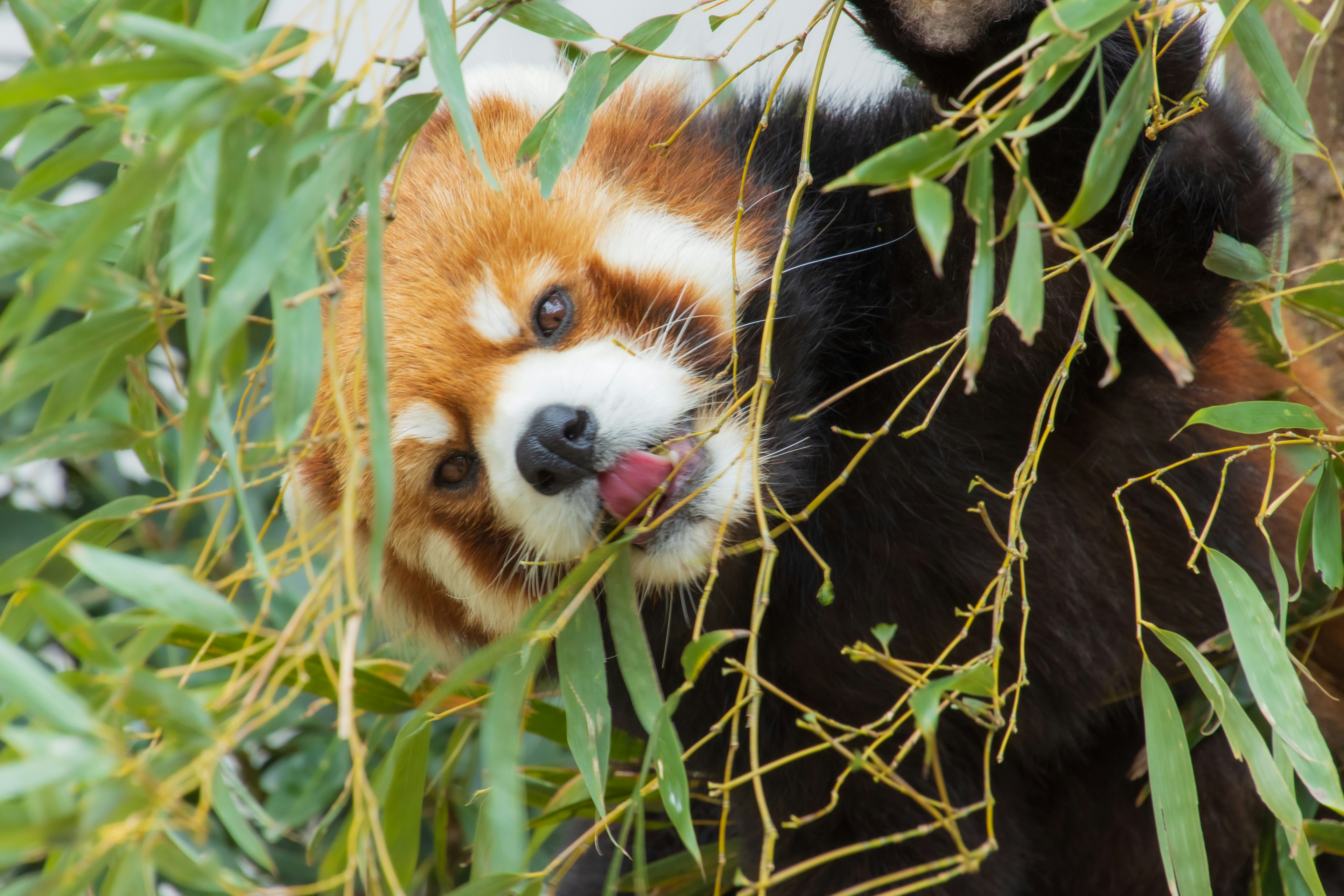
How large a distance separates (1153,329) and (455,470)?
1.24 m

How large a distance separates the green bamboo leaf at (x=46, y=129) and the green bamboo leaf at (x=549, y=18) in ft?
1.79

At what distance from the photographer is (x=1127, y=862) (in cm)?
224

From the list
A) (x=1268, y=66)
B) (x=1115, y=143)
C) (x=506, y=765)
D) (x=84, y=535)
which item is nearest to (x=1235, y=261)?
(x=1268, y=66)

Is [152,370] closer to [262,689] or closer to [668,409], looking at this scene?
[262,689]

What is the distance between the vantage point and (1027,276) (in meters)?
1.05

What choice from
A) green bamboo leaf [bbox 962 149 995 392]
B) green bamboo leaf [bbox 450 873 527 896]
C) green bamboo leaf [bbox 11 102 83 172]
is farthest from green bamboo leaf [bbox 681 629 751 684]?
green bamboo leaf [bbox 11 102 83 172]

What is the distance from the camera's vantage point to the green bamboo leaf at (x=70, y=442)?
3.83 ft

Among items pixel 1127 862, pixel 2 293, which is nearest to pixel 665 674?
pixel 1127 862

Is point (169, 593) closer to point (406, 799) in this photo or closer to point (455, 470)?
point (406, 799)

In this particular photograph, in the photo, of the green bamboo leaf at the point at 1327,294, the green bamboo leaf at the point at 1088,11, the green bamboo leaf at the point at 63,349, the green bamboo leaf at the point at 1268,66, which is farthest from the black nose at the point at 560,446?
the green bamboo leaf at the point at 1327,294

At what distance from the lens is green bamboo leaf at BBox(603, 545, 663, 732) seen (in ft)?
4.60

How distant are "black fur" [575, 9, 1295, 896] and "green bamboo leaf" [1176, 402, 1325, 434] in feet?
1.01

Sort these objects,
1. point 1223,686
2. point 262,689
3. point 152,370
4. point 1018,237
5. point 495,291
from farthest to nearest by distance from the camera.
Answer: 1. point 152,370
2. point 262,689
3. point 495,291
4. point 1223,686
5. point 1018,237

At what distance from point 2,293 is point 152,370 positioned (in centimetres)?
51
